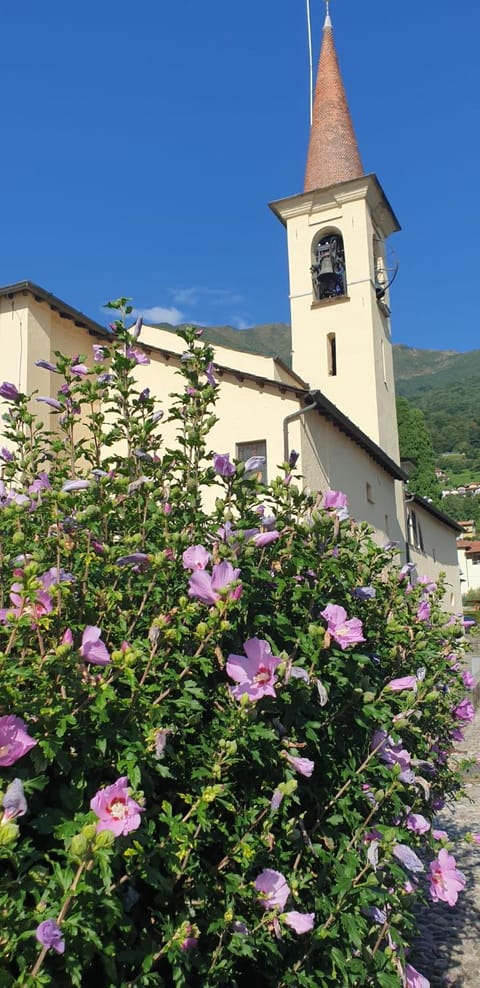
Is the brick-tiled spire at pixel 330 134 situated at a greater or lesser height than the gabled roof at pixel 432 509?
greater

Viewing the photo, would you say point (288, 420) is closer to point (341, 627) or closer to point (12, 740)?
point (341, 627)

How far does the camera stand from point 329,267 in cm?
1836

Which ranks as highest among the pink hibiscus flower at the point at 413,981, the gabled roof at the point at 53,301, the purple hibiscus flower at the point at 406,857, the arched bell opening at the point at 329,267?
the arched bell opening at the point at 329,267

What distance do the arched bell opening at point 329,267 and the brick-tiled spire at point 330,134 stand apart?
156 cm

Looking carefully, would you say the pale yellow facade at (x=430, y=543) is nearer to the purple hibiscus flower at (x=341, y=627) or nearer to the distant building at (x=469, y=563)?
the purple hibiscus flower at (x=341, y=627)

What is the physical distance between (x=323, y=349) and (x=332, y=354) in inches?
25.2

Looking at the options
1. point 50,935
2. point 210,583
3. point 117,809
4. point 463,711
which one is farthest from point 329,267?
point 50,935

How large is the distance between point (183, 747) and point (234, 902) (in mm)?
414

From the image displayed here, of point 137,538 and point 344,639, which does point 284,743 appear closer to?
point 344,639

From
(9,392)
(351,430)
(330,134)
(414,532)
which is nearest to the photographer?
(9,392)

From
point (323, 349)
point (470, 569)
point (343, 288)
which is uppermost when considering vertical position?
point (343, 288)

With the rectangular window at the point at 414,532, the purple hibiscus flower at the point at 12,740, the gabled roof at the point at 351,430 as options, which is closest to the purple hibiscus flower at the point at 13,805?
the purple hibiscus flower at the point at 12,740

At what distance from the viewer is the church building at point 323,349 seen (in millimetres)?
12312

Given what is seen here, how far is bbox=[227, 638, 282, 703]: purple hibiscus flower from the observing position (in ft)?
6.20
